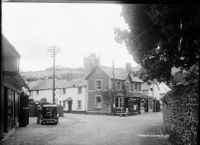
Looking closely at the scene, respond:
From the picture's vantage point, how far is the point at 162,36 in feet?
42.2

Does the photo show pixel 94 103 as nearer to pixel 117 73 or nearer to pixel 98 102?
pixel 98 102

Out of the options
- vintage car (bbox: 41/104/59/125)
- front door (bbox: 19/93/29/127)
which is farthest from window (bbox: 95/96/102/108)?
front door (bbox: 19/93/29/127)

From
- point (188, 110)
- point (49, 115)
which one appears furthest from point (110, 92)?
point (188, 110)

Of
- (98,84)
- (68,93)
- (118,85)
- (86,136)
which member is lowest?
(86,136)

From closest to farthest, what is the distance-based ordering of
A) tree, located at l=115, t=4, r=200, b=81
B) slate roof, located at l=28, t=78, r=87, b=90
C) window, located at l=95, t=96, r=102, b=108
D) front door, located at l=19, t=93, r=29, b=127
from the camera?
tree, located at l=115, t=4, r=200, b=81
front door, located at l=19, t=93, r=29, b=127
window, located at l=95, t=96, r=102, b=108
slate roof, located at l=28, t=78, r=87, b=90

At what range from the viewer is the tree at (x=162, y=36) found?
430 inches

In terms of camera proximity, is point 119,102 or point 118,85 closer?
point 119,102

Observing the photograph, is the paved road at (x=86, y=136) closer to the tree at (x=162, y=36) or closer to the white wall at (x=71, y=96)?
the tree at (x=162, y=36)

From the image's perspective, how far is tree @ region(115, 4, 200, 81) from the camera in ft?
35.8

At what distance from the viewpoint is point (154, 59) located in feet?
47.8

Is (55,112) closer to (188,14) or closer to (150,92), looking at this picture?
(188,14)

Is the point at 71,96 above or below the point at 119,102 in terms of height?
above

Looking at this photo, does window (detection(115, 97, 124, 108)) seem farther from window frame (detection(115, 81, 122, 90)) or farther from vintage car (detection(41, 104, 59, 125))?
vintage car (detection(41, 104, 59, 125))

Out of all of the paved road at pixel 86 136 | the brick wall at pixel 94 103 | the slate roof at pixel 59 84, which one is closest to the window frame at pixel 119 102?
the brick wall at pixel 94 103
